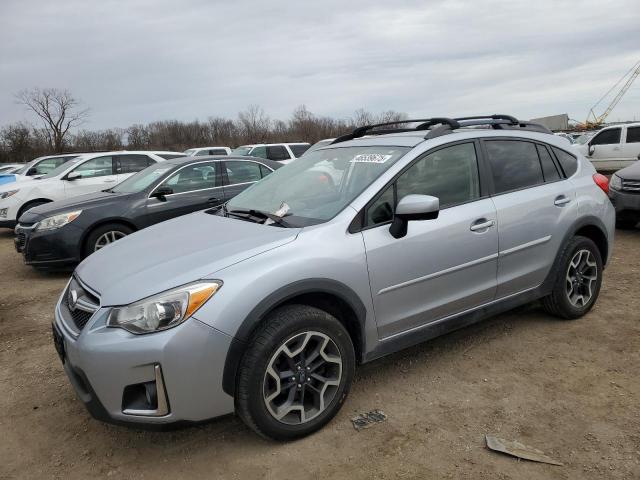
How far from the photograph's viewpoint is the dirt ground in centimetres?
254

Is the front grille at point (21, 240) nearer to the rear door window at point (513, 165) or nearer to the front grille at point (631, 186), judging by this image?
the rear door window at point (513, 165)

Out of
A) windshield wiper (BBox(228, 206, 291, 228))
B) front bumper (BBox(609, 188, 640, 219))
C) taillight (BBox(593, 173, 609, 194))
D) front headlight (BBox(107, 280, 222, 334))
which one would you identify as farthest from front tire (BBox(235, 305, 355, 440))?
front bumper (BBox(609, 188, 640, 219))

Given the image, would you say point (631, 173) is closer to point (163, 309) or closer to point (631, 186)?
point (631, 186)

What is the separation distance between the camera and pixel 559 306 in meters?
4.11

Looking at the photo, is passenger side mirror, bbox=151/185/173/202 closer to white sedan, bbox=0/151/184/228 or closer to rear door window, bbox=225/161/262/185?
rear door window, bbox=225/161/262/185

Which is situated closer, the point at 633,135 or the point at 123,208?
the point at 123,208

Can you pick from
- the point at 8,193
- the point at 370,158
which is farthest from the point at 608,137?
the point at 8,193

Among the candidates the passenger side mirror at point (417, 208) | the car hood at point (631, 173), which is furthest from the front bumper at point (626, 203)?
the passenger side mirror at point (417, 208)

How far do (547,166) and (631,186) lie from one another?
4403 mm

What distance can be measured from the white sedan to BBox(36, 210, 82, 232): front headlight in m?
3.69

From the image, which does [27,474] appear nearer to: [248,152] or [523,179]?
[523,179]

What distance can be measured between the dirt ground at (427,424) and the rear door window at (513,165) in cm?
123

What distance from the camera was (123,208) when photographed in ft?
21.8

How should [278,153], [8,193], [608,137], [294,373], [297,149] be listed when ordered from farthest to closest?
[297,149], [278,153], [608,137], [8,193], [294,373]
